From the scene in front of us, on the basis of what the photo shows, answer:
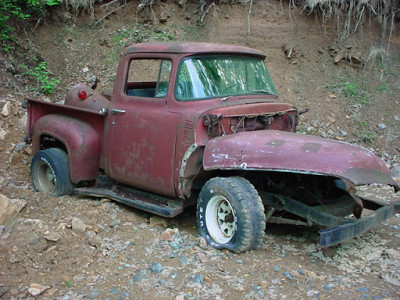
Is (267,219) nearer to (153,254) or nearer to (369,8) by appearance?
(153,254)

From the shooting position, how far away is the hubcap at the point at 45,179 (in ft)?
21.3

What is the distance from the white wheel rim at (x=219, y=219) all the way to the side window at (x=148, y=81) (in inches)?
53.8

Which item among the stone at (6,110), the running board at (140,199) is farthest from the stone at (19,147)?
the running board at (140,199)

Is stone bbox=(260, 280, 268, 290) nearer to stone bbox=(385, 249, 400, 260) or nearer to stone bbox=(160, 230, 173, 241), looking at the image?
stone bbox=(160, 230, 173, 241)

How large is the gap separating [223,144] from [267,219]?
0.89 metres


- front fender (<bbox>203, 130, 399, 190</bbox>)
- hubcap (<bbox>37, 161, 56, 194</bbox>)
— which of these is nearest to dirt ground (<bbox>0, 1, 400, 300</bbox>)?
hubcap (<bbox>37, 161, 56, 194</bbox>)

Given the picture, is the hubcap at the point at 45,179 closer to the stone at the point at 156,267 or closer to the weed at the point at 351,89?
the stone at the point at 156,267

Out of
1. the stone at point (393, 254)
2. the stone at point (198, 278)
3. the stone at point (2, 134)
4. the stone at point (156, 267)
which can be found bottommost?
the stone at point (156, 267)

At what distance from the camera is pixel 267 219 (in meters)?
4.75

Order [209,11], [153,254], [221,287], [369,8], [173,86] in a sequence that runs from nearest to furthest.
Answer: [221,287], [153,254], [173,86], [369,8], [209,11]

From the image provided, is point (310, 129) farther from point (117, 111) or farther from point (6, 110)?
point (6, 110)

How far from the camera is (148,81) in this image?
705 centimetres

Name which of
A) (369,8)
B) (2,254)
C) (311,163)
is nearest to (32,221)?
(2,254)

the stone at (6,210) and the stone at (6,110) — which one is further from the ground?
the stone at (6,110)
